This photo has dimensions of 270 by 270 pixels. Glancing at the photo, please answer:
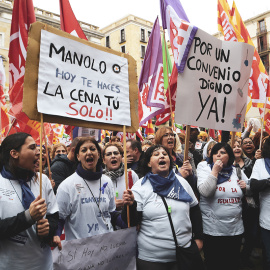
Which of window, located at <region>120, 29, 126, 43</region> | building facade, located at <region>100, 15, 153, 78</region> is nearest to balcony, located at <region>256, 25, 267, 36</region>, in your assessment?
building facade, located at <region>100, 15, 153, 78</region>

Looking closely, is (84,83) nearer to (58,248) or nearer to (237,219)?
(58,248)

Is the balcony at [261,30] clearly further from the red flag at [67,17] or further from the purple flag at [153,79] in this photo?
the red flag at [67,17]

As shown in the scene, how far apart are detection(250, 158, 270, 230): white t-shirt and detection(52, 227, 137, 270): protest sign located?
1.77 metres

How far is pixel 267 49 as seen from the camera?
36156 millimetres

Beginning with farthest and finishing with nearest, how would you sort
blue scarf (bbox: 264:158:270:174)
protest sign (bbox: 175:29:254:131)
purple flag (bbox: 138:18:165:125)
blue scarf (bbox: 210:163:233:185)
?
purple flag (bbox: 138:18:165:125) < blue scarf (bbox: 264:158:270:174) < blue scarf (bbox: 210:163:233:185) < protest sign (bbox: 175:29:254:131)

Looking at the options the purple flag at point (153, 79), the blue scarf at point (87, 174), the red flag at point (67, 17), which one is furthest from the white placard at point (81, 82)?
the purple flag at point (153, 79)

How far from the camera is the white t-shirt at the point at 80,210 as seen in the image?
2.51 meters

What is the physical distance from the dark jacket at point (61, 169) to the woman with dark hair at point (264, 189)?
226 cm

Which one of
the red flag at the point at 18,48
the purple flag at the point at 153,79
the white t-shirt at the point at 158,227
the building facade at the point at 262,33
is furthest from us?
→ the building facade at the point at 262,33

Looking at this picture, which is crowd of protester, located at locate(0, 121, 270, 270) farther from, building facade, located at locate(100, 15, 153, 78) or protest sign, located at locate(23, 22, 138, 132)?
building facade, located at locate(100, 15, 153, 78)

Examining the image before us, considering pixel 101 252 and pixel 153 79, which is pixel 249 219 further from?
pixel 153 79

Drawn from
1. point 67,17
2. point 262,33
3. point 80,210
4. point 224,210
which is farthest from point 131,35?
point 80,210

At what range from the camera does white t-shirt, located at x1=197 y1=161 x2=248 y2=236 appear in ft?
10.8

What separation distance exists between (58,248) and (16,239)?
32 cm
